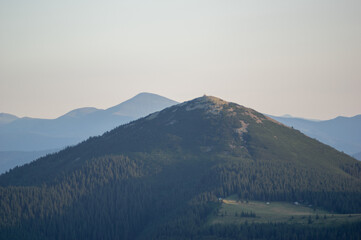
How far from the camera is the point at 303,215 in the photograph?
643 ft

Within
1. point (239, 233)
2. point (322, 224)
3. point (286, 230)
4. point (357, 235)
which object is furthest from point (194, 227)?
point (357, 235)

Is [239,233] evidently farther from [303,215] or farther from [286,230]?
[303,215]

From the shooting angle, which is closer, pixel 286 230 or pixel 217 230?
pixel 286 230

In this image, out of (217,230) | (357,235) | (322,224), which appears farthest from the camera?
(217,230)

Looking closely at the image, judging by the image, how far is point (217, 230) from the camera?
188125 mm

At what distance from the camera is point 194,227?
655ft

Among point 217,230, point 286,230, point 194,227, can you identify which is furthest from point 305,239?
point 194,227

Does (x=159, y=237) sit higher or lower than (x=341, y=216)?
lower

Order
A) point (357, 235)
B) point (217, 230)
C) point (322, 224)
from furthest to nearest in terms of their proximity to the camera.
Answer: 1. point (217, 230)
2. point (322, 224)
3. point (357, 235)

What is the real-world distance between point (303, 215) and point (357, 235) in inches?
1503

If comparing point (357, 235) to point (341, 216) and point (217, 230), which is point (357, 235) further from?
point (217, 230)

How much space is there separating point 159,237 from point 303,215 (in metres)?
66.9

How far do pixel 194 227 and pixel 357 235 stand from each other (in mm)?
72102

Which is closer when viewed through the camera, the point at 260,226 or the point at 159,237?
the point at 260,226
